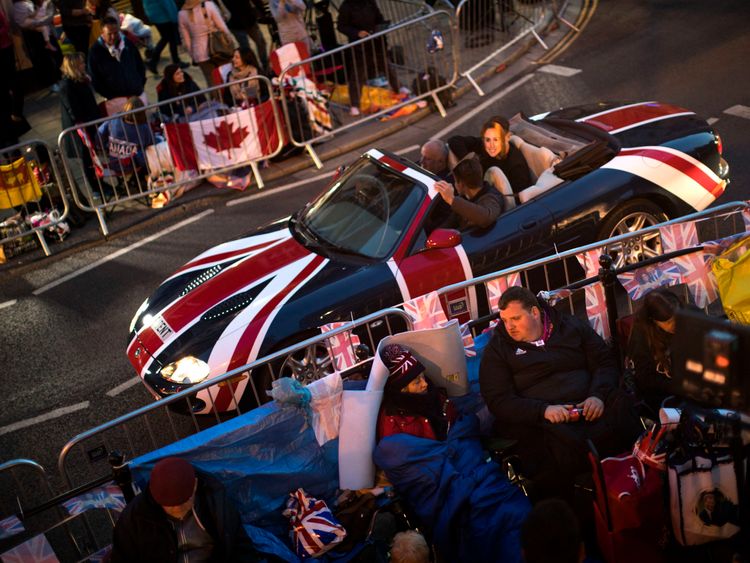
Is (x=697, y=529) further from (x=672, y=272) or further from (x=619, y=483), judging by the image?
(x=672, y=272)

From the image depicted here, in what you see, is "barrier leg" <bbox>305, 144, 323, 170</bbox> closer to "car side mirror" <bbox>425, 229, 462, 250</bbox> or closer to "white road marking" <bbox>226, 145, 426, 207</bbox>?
"white road marking" <bbox>226, 145, 426, 207</bbox>

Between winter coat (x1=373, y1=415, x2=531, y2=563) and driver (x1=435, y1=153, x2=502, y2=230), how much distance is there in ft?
7.04

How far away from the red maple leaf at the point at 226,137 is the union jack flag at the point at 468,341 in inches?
222

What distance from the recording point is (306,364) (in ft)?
24.0

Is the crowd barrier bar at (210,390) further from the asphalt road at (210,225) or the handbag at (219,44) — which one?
the handbag at (219,44)

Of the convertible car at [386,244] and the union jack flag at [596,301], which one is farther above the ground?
the convertible car at [386,244]

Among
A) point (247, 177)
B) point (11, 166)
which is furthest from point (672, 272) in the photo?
point (11, 166)

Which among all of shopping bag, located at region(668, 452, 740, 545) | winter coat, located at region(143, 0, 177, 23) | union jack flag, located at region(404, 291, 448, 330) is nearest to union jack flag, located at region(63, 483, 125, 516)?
union jack flag, located at region(404, 291, 448, 330)

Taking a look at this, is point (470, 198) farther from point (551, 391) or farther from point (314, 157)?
point (314, 157)

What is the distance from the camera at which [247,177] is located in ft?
39.9

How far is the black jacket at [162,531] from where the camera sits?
5.49m

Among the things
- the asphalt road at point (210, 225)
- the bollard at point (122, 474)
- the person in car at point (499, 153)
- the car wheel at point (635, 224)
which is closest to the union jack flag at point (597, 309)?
the car wheel at point (635, 224)

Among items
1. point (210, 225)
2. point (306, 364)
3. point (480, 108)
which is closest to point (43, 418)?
point (306, 364)

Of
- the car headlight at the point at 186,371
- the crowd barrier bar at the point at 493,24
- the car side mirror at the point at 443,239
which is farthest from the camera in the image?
the crowd barrier bar at the point at 493,24
